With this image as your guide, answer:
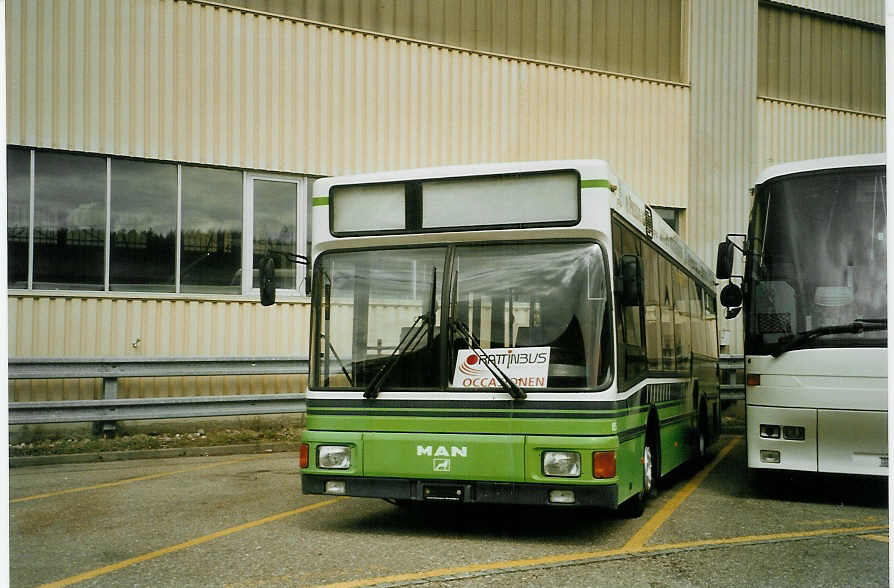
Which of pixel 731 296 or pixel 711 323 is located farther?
pixel 711 323

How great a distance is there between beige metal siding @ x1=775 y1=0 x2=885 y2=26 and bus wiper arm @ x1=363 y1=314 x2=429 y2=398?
3.44m

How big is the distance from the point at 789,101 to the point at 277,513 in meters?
5.54

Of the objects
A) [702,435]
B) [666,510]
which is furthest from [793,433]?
[702,435]

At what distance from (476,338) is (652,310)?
7.57 ft

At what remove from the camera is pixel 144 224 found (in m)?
13.4

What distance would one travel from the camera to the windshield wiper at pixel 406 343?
24.1ft

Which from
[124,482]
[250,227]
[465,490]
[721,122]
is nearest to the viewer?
[465,490]


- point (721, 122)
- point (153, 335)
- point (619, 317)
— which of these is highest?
point (721, 122)

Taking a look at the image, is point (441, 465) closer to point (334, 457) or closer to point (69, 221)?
point (334, 457)

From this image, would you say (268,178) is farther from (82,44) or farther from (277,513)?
(277,513)

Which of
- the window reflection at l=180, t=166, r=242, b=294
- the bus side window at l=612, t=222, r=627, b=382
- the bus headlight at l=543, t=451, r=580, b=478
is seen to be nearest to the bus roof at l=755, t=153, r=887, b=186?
the bus side window at l=612, t=222, r=627, b=382

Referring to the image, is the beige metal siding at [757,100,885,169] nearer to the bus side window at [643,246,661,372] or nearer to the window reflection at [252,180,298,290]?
the bus side window at [643,246,661,372]

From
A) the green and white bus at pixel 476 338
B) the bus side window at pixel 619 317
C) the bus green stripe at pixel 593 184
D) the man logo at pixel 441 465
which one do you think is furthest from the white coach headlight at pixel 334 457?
the bus green stripe at pixel 593 184

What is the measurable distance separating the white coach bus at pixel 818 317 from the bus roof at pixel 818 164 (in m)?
0.01
